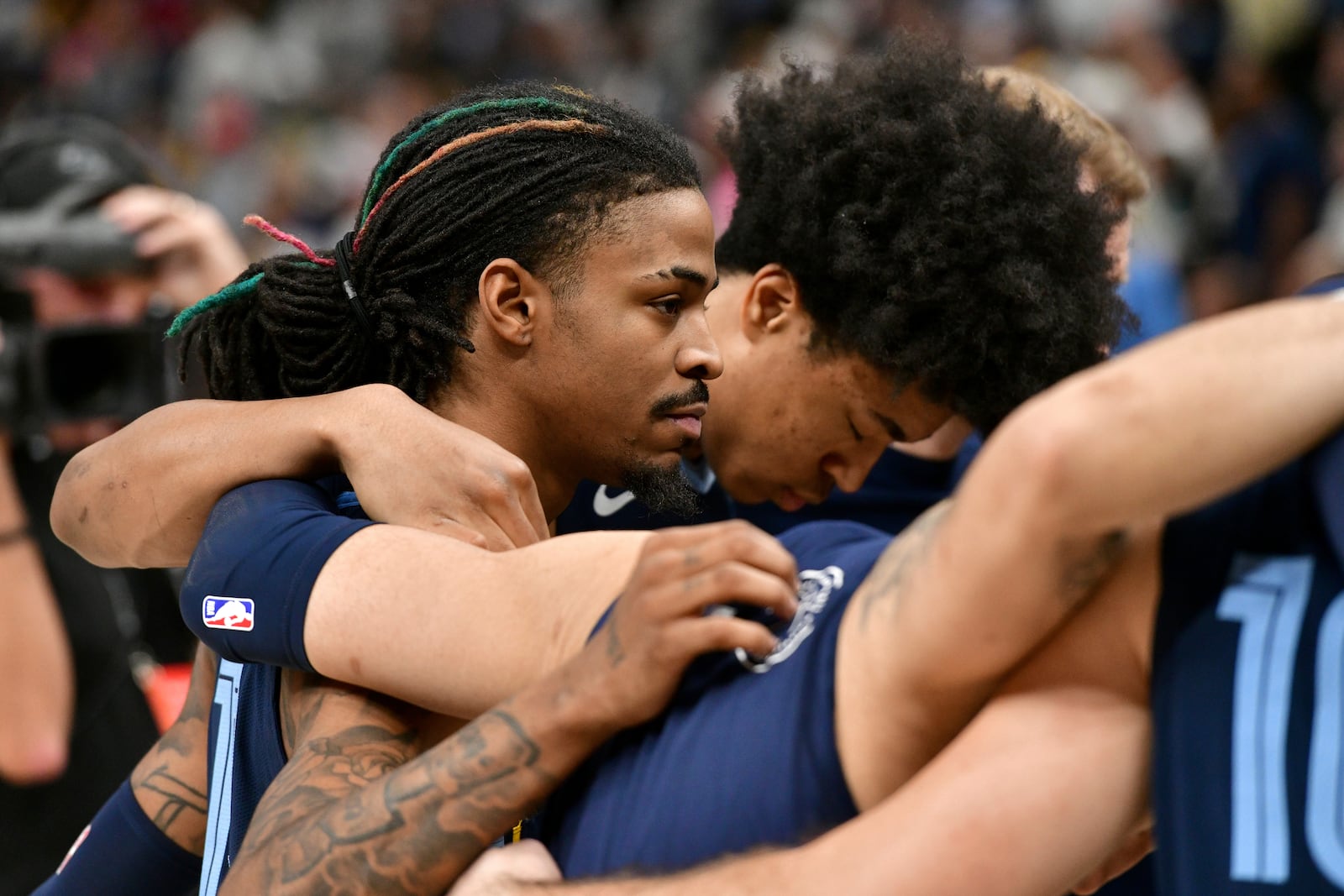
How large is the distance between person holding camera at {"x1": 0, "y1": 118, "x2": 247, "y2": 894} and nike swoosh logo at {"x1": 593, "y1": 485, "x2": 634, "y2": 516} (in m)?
1.18

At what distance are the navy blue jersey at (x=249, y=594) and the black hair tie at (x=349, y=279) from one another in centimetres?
24

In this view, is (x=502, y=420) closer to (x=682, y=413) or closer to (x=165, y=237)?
(x=682, y=413)

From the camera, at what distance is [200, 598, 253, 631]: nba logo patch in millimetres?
1851

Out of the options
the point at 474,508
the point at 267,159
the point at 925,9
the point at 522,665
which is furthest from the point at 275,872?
the point at 267,159

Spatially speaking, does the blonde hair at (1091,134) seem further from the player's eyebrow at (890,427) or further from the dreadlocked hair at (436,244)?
the dreadlocked hair at (436,244)

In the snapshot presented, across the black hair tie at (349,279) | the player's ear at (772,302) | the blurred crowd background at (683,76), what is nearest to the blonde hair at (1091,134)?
the player's ear at (772,302)

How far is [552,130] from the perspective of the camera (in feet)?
7.36

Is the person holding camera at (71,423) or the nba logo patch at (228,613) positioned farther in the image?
the person holding camera at (71,423)

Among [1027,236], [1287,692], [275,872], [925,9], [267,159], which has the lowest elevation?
[275,872]

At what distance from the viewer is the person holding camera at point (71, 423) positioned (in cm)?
306

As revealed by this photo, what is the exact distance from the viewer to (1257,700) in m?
1.35

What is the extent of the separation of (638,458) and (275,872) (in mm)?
877

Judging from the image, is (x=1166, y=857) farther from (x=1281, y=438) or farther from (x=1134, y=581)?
(x=1281, y=438)

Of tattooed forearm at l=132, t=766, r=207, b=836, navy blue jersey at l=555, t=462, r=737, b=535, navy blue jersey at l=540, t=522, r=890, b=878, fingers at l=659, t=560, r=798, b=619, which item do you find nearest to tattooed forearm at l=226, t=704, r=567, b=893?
navy blue jersey at l=540, t=522, r=890, b=878
